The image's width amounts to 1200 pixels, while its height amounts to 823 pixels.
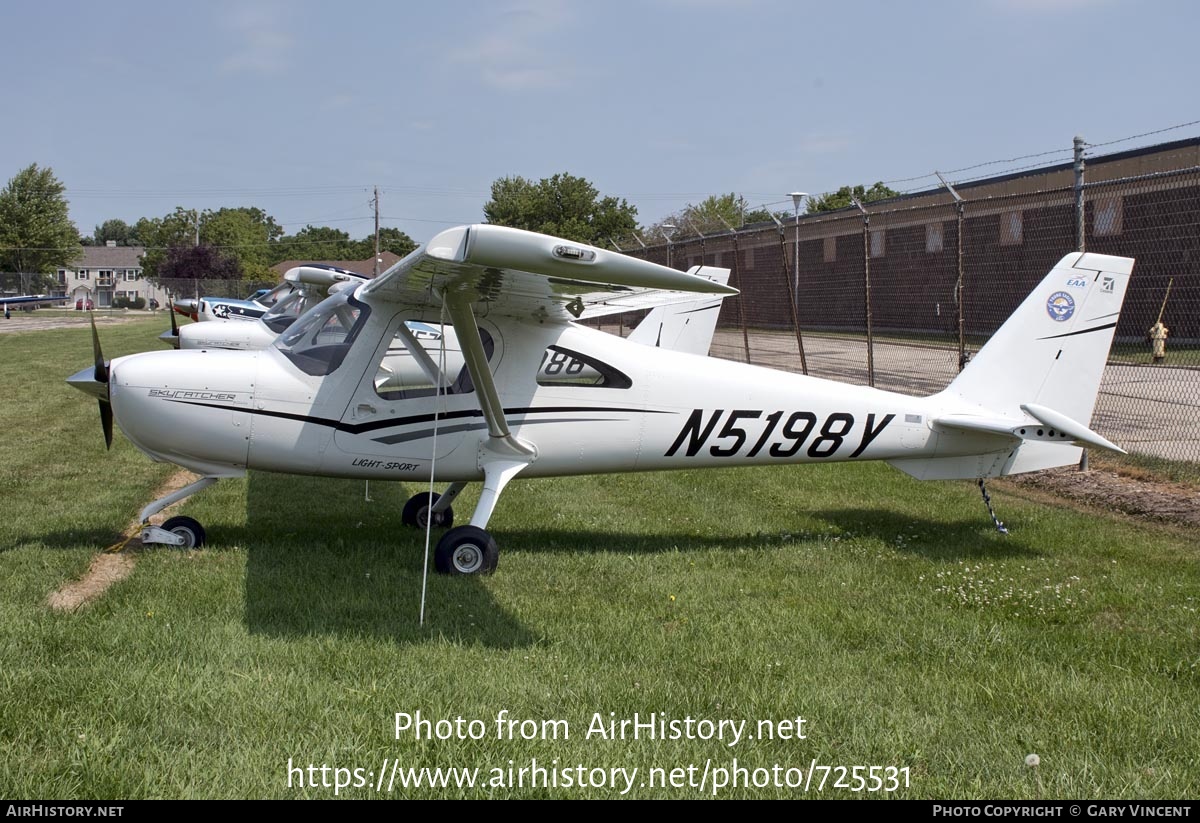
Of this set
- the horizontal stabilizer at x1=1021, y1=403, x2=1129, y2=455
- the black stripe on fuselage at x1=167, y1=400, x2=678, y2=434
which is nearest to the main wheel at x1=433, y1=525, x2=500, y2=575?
the black stripe on fuselage at x1=167, y1=400, x2=678, y2=434

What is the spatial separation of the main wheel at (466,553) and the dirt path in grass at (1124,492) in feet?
19.0

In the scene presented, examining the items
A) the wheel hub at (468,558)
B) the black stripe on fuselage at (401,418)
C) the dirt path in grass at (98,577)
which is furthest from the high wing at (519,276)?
the dirt path in grass at (98,577)

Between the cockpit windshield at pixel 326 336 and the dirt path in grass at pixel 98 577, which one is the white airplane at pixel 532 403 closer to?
the cockpit windshield at pixel 326 336

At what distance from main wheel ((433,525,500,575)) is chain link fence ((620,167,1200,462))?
6.93 meters

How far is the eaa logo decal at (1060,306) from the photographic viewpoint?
25.1 feet

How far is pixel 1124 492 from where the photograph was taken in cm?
926

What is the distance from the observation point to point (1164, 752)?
3947 millimetres

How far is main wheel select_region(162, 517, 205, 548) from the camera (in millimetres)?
7219

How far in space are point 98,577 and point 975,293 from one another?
2097cm

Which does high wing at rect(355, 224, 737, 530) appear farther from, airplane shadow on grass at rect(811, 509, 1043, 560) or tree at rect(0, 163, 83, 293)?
tree at rect(0, 163, 83, 293)

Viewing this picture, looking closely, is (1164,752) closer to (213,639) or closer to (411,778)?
(411,778)

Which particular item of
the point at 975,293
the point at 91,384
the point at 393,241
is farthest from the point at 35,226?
the point at 91,384

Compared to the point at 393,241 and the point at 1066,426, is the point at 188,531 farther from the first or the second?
the point at 393,241

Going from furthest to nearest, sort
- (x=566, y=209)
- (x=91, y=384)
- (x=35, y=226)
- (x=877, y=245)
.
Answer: (x=35, y=226), (x=566, y=209), (x=877, y=245), (x=91, y=384)
